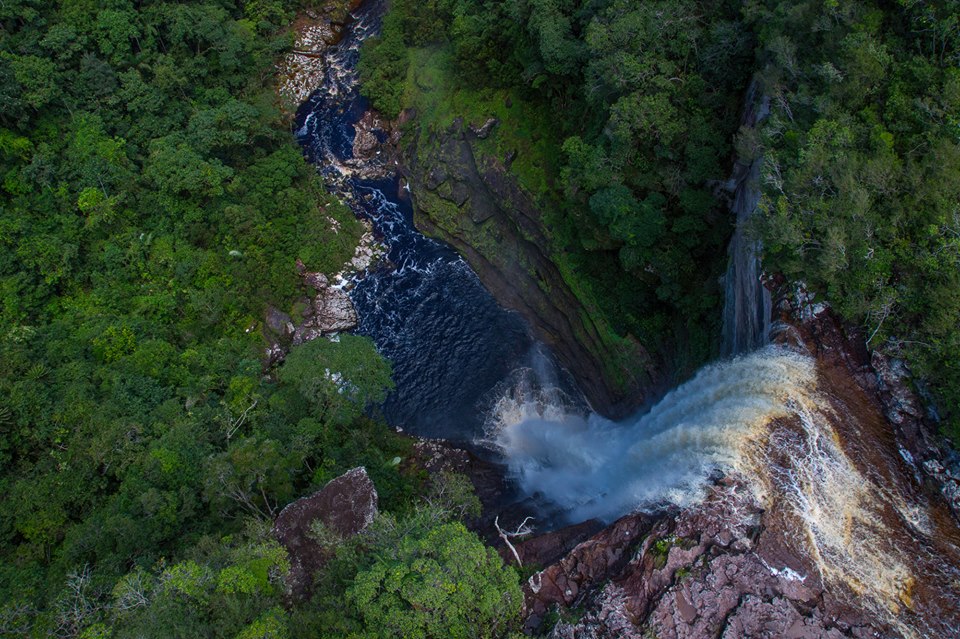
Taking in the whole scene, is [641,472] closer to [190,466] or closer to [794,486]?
[794,486]

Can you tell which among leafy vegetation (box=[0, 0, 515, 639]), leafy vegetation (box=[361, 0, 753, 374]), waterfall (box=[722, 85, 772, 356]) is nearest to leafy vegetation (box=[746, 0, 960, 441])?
waterfall (box=[722, 85, 772, 356])

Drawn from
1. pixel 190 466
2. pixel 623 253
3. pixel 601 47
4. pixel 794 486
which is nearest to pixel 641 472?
pixel 794 486

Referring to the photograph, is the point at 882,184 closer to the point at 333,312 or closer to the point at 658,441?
the point at 658,441

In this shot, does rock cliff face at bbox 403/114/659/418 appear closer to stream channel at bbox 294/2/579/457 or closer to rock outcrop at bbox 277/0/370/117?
stream channel at bbox 294/2/579/457

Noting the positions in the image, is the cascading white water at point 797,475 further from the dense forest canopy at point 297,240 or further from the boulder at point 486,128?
the boulder at point 486,128

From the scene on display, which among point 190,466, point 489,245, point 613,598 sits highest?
point 613,598

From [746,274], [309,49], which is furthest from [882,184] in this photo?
[309,49]

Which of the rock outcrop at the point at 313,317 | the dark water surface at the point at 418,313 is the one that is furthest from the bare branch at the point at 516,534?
the rock outcrop at the point at 313,317
